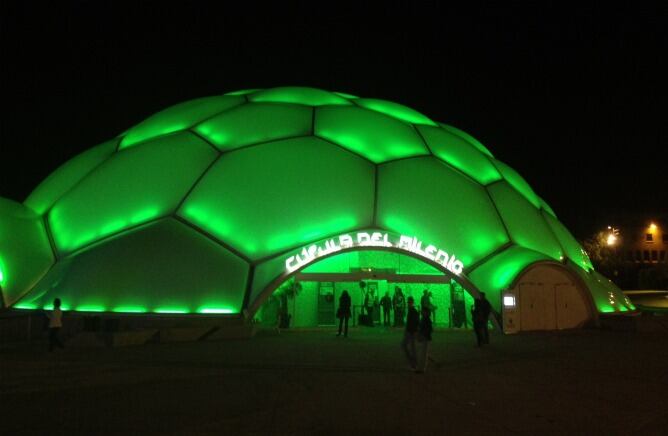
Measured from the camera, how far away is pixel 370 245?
1567cm

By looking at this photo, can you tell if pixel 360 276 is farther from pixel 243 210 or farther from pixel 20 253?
pixel 20 253

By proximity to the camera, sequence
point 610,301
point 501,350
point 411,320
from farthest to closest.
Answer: point 610,301 → point 501,350 → point 411,320

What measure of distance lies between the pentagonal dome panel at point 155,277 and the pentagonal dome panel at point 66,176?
460 centimetres

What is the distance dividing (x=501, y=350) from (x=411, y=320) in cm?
327

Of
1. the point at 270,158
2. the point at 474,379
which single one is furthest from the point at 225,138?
the point at 474,379

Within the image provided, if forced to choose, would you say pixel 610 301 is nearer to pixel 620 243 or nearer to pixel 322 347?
pixel 322 347

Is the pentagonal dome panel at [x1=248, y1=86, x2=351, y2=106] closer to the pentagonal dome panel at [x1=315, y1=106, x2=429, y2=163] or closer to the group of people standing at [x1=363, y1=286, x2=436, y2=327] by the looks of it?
the pentagonal dome panel at [x1=315, y1=106, x2=429, y2=163]

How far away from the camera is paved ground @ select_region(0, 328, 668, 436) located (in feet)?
19.0

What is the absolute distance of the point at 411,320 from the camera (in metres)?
10.1

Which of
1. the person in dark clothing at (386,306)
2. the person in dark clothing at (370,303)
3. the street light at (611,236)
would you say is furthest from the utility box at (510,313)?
the street light at (611,236)

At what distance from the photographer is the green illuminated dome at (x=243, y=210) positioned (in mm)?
14836

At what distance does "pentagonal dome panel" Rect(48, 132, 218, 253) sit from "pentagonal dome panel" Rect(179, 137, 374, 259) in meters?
0.70

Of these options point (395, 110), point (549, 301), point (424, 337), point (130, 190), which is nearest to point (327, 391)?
point (424, 337)

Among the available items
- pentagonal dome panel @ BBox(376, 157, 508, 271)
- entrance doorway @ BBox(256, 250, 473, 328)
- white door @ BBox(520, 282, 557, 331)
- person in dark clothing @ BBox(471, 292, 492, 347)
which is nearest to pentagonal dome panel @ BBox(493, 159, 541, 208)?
pentagonal dome panel @ BBox(376, 157, 508, 271)
